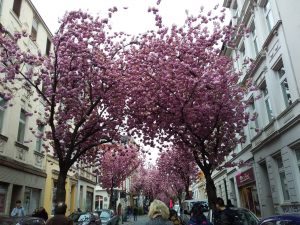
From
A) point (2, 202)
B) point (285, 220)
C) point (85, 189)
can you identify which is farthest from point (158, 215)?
point (85, 189)

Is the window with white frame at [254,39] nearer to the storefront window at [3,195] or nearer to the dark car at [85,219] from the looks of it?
the dark car at [85,219]

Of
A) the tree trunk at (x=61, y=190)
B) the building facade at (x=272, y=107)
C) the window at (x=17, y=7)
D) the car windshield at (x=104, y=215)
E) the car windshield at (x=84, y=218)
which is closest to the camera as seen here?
the building facade at (x=272, y=107)

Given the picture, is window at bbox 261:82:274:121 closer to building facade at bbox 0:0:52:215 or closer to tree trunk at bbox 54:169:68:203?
tree trunk at bbox 54:169:68:203

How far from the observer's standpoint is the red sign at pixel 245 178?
21.1 metres

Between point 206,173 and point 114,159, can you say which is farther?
point 114,159

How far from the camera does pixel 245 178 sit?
22.4m

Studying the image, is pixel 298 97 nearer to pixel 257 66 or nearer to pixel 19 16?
pixel 257 66

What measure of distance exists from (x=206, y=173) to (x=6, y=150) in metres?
10.2

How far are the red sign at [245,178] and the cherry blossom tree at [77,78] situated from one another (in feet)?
30.8

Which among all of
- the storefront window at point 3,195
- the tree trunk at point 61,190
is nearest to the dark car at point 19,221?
the tree trunk at point 61,190

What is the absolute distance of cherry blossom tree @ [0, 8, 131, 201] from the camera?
14.3 meters

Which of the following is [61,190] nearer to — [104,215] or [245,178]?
[104,215]

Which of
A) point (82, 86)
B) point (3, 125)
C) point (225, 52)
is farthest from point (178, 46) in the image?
point (225, 52)

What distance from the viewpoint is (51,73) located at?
15.5 meters
